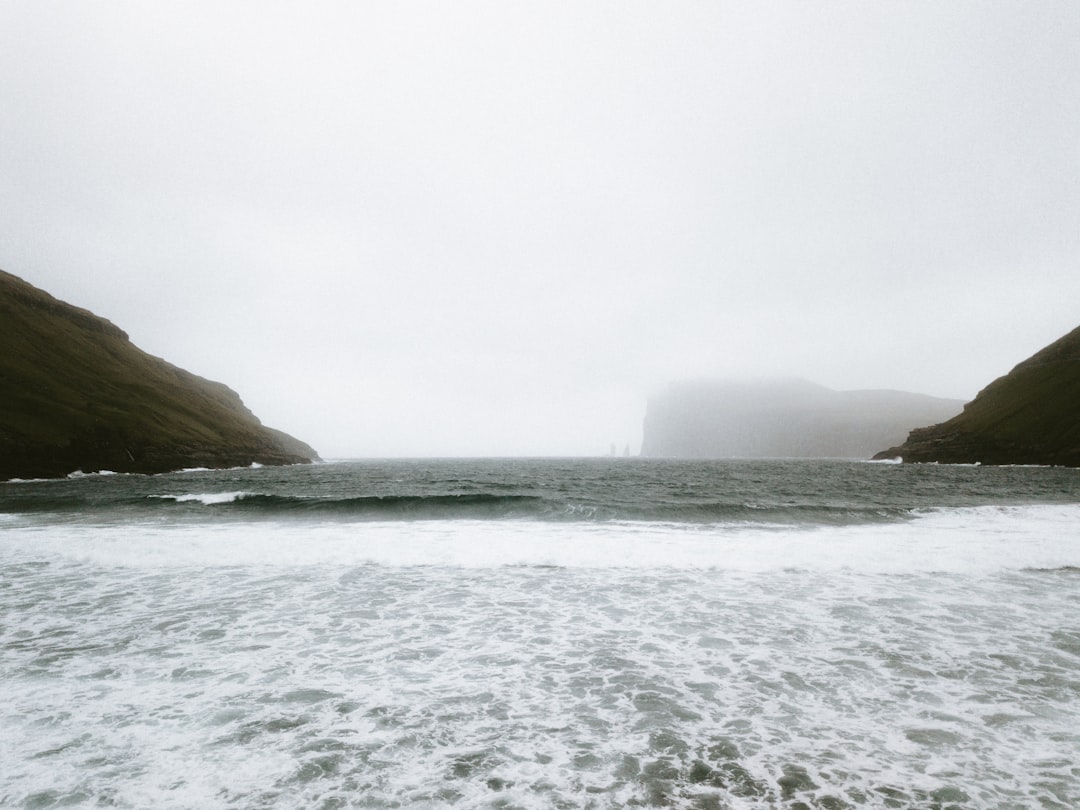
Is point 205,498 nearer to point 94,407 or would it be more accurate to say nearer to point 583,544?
point 583,544

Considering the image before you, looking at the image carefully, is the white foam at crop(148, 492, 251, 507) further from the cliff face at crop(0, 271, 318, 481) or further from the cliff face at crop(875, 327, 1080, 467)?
the cliff face at crop(875, 327, 1080, 467)

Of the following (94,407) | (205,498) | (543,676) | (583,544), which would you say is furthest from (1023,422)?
(94,407)

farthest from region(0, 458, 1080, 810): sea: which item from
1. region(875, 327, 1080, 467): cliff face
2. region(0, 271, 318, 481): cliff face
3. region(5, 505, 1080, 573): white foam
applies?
region(875, 327, 1080, 467): cliff face

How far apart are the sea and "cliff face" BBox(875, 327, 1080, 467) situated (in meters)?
122

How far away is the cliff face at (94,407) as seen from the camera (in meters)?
83.1

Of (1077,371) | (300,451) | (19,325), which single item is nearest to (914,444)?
(1077,371)

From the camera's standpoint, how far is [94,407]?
330 feet

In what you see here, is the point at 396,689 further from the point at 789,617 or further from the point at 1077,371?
the point at 1077,371

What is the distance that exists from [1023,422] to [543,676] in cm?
15625

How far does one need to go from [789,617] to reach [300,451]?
192 meters

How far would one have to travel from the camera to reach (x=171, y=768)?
6391mm

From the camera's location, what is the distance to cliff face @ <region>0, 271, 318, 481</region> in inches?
3270

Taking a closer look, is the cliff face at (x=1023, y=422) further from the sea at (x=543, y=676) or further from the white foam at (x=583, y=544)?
the sea at (x=543, y=676)

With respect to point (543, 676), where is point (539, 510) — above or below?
above
